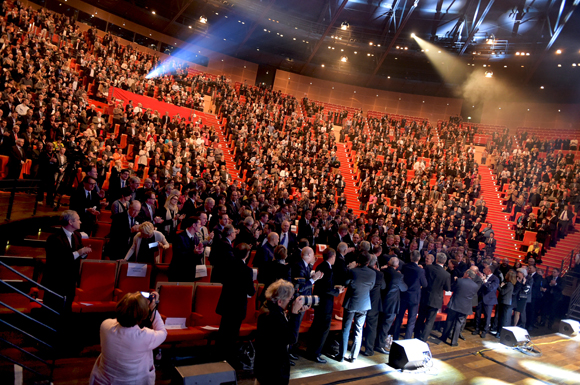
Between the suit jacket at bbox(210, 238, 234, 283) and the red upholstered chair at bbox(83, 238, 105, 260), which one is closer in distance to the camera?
the suit jacket at bbox(210, 238, 234, 283)

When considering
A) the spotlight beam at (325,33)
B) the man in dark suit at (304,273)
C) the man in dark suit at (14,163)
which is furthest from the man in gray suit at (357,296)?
the spotlight beam at (325,33)

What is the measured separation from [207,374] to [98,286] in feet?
6.52

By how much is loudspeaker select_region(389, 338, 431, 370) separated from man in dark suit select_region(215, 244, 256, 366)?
7.29ft

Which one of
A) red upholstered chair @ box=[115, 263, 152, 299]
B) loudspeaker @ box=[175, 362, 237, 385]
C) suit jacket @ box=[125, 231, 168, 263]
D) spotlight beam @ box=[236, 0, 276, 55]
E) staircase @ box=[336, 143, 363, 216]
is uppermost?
spotlight beam @ box=[236, 0, 276, 55]

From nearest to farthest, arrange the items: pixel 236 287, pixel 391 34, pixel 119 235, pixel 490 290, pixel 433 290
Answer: pixel 236 287
pixel 119 235
pixel 433 290
pixel 490 290
pixel 391 34

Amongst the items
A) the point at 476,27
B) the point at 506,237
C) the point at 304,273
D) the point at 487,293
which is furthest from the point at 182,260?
the point at 476,27

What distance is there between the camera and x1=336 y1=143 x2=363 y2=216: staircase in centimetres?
1844

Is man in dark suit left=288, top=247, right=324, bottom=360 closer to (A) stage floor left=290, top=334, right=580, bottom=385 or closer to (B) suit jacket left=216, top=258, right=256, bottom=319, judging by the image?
(B) suit jacket left=216, top=258, right=256, bottom=319

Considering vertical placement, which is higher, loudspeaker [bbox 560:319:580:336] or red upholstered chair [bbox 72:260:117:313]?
red upholstered chair [bbox 72:260:117:313]

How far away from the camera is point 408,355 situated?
201 inches

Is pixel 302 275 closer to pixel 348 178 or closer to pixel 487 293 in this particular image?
pixel 487 293

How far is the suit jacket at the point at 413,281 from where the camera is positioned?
603 centimetres

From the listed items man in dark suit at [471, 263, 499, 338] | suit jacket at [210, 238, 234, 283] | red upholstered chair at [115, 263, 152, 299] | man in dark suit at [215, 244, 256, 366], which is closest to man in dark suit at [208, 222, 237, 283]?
suit jacket at [210, 238, 234, 283]

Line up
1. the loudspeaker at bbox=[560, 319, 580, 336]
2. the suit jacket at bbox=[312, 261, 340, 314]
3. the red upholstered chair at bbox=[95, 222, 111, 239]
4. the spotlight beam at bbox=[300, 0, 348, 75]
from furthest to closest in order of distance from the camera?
the spotlight beam at bbox=[300, 0, 348, 75] < the loudspeaker at bbox=[560, 319, 580, 336] < the red upholstered chair at bbox=[95, 222, 111, 239] < the suit jacket at bbox=[312, 261, 340, 314]
